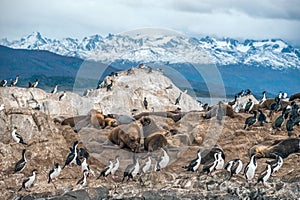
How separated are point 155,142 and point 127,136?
1.18m

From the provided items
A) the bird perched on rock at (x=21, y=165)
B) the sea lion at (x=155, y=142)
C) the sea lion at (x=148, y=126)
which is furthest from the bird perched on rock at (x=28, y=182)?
the sea lion at (x=148, y=126)

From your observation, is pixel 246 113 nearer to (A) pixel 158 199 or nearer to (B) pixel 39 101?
(A) pixel 158 199

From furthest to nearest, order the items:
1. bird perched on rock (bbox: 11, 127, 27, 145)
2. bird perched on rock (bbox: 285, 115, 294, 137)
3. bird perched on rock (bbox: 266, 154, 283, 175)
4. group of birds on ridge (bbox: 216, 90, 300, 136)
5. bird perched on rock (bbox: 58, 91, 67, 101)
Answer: bird perched on rock (bbox: 58, 91, 67, 101), group of birds on ridge (bbox: 216, 90, 300, 136), bird perched on rock (bbox: 285, 115, 294, 137), bird perched on rock (bbox: 11, 127, 27, 145), bird perched on rock (bbox: 266, 154, 283, 175)

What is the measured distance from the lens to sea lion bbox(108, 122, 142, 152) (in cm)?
2212

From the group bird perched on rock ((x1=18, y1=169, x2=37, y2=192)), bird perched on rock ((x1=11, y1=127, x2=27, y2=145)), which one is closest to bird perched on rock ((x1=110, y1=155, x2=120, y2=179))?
bird perched on rock ((x1=18, y1=169, x2=37, y2=192))

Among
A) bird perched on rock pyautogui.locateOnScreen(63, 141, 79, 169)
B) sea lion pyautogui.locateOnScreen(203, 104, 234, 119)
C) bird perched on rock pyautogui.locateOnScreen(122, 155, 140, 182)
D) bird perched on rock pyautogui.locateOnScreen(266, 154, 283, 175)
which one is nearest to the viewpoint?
bird perched on rock pyautogui.locateOnScreen(266, 154, 283, 175)

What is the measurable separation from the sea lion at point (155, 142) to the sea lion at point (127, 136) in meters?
0.39

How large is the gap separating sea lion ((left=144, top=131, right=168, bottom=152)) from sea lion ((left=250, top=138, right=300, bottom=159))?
11.8ft

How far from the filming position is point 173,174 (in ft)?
65.7

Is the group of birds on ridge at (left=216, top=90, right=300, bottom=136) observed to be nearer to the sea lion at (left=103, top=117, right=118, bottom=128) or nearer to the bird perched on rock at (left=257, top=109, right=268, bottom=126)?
the bird perched on rock at (left=257, top=109, right=268, bottom=126)

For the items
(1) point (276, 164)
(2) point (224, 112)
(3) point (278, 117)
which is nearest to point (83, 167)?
(1) point (276, 164)

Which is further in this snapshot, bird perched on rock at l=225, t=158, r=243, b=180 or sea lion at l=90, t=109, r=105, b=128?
sea lion at l=90, t=109, r=105, b=128

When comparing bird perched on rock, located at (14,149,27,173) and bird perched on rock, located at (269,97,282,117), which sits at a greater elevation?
bird perched on rock, located at (269,97,282,117)

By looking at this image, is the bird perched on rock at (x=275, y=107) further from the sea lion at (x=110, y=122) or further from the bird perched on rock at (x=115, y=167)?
the bird perched on rock at (x=115, y=167)
